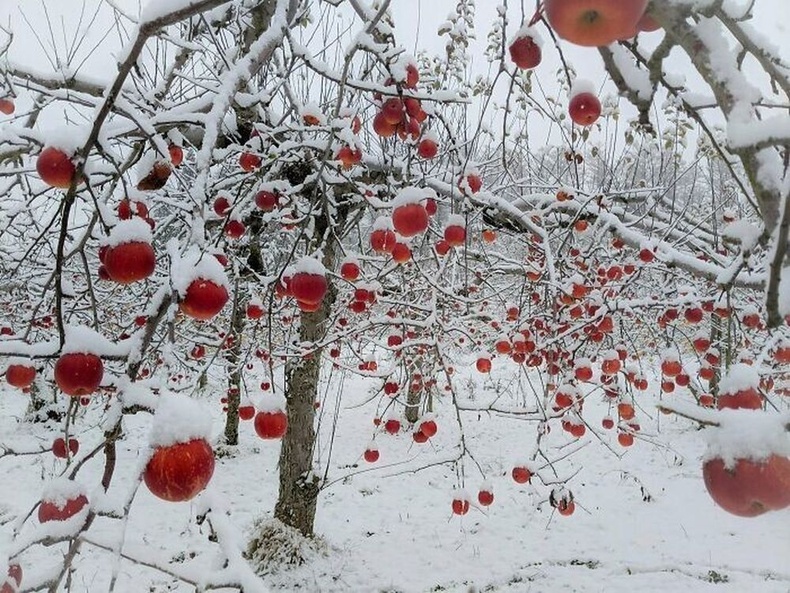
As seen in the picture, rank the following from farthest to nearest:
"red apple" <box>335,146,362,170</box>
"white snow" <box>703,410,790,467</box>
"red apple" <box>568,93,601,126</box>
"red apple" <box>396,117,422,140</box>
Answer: "red apple" <box>335,146,362,170</box>, "red apple" <box>396,117,422,140</box>, "red apple" <box>568,93,601,126</box>, "white snow" <box>703,410,790,467</box>

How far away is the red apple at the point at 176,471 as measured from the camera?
994mm

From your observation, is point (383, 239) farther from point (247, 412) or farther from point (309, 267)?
point (247, 412)

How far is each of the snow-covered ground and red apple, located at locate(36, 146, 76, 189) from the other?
9.19 feet

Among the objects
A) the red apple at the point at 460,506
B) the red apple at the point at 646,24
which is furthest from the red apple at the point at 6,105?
the red apple at the point at 460,506

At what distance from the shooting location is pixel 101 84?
10.1 ft

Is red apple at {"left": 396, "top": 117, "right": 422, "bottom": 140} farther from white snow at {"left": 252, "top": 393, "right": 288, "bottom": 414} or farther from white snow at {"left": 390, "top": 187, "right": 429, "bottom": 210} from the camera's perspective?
white snow at {"left": 252, "top": 393, "right": 288, "bottom": 414}

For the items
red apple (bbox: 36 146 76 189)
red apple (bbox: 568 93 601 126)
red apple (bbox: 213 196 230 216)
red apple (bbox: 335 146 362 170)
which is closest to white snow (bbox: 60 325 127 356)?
red apple (bbox: 36 146 76 189)

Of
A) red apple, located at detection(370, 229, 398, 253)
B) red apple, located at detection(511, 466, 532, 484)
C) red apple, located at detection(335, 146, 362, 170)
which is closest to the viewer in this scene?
red apple, located at detection(335, 146, 362, 170)

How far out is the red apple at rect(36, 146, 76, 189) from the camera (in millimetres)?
1346

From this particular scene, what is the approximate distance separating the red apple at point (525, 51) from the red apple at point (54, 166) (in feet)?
3.91

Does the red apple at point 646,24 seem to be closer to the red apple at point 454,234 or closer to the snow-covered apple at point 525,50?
the snow-covered apple at point 525,50

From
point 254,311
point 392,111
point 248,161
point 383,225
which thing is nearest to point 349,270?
point 383,225

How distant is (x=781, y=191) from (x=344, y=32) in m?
6.40

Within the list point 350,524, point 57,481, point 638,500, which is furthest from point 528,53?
point 638,500
